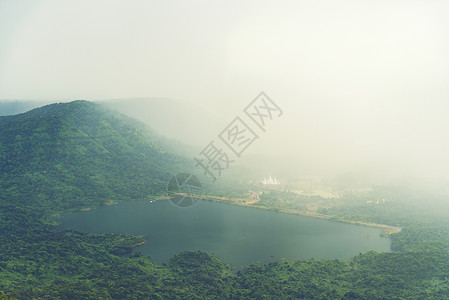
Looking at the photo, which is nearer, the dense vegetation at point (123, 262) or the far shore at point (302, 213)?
the dense vegetation at point (123, 262)

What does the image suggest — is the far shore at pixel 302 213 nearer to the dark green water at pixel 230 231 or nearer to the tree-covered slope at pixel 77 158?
the dark green water at pixel 230 231

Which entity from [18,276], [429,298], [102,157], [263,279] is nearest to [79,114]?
[102,157]

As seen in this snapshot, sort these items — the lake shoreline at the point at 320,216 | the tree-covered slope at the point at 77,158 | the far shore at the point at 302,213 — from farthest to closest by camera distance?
1. the tree-covered slope at the point at 77,158
2. the far shore at the point at 302,213
3. the lake shoreline at the point at 320,216

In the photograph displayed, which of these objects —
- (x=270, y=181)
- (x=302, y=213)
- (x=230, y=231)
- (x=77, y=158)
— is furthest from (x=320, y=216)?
(x=77, y=158)

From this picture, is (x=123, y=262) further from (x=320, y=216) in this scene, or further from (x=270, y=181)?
(x=270, y=181)

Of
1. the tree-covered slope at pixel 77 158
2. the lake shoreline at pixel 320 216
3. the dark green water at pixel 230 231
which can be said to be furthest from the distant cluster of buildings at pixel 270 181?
the dark green water at pixel 230 231

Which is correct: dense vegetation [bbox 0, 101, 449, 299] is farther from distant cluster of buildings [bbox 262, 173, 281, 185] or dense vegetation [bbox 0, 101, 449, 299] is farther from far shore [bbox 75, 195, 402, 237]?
distant cluster of buildings [bbox 262, 173, 281, 185]
